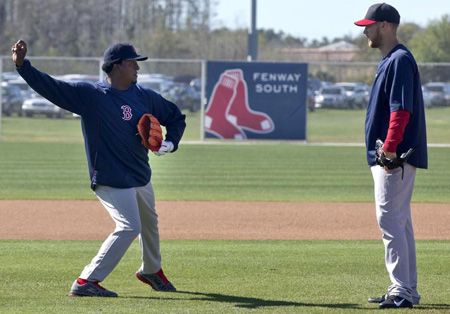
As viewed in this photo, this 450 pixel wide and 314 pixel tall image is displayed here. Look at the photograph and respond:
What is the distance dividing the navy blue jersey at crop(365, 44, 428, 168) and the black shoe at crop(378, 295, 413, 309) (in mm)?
899

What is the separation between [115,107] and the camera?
8.14 metres

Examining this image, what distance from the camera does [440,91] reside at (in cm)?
3694

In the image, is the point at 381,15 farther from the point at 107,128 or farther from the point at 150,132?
the point at 107,128

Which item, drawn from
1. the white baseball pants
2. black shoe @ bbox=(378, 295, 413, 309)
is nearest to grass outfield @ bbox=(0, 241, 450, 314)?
black shoe @ bbox=(378, 295, 413, 309)

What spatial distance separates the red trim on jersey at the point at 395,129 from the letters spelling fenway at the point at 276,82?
24.1 m

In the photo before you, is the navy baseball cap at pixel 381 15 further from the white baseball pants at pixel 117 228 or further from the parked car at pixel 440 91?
the parked car at pixel 440 91

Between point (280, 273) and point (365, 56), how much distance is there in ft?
204

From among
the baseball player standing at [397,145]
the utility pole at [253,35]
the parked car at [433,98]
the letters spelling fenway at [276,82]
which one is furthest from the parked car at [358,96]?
the baseball player standing at [397,145]

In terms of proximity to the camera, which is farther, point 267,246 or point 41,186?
point 41,186

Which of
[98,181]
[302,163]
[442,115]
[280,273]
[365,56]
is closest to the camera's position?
[98,181]

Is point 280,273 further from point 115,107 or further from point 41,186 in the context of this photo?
point 41,186

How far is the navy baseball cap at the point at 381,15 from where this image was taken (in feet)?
24.7

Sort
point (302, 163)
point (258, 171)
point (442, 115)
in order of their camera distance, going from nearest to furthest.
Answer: point (258, 171)
point (302, 163)
point (442, 115)

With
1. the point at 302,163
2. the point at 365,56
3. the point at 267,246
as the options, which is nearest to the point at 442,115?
the point at 302,163
